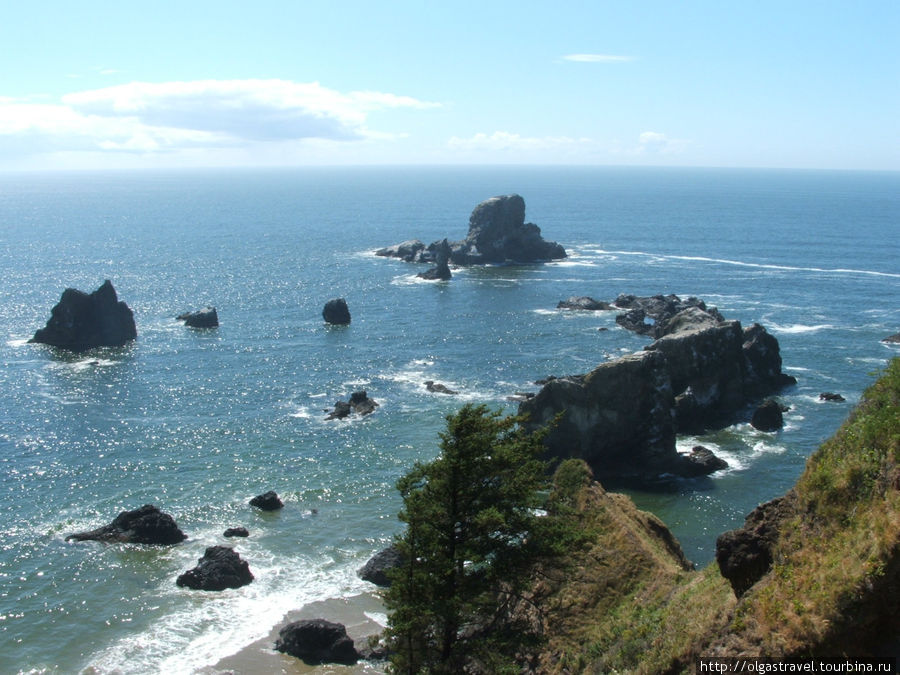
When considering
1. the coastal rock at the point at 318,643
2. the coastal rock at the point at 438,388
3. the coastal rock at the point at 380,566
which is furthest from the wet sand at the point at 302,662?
A: the coastal rock at the point at 438,388

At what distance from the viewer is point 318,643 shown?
4297 cm

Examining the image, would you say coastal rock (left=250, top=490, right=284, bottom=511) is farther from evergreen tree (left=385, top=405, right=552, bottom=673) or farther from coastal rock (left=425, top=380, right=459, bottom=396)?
evergreen tree (left=385, top=405, right=552, bottom=673)

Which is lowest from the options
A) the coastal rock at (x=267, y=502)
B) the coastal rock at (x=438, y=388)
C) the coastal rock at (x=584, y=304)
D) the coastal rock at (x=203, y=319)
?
the coastal rock at (x=267, y=502)

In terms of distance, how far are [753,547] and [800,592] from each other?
15.1 ft

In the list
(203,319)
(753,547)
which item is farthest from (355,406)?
(753,547)

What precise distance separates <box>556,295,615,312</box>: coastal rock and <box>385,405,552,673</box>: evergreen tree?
98.2 metres

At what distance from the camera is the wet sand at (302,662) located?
41906 millimetres

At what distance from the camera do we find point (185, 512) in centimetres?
6025

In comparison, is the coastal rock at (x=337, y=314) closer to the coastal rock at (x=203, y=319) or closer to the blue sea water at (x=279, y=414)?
the blue sea water at (x=279, y=414)

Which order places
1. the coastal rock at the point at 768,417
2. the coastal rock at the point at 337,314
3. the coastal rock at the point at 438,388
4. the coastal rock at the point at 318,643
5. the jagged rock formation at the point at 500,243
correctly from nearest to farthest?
the coastal rock at the point at 318,643
the coastal rock at the point at 768,417
the coastal rock at the point at 438,388
the coastal rock at the point at 337,314
the jagged rock formation at the point at 500,243

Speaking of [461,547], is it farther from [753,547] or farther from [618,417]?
[618,417]

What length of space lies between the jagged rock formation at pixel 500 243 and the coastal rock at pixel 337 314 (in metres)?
58.7

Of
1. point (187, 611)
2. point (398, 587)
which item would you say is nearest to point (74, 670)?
point (187, 611)

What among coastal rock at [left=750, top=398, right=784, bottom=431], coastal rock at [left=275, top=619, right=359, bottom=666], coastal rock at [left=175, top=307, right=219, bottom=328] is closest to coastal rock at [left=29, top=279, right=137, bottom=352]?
coastal rock at [left=175, top=307, right=219, bottom=328]
